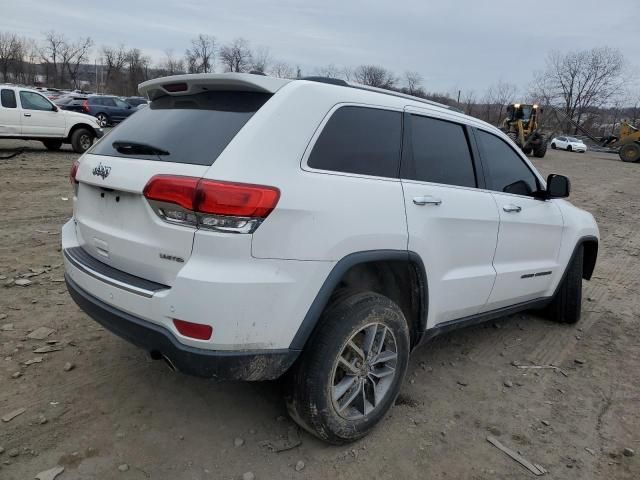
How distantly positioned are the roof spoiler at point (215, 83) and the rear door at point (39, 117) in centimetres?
1255

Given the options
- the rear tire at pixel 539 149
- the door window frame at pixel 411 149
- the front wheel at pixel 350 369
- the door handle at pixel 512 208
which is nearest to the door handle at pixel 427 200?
the door window frame at pixel 411 149

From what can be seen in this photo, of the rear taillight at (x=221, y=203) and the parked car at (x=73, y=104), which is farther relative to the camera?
the parked car at (x=73, y=104)

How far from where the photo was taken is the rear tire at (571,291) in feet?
14.5

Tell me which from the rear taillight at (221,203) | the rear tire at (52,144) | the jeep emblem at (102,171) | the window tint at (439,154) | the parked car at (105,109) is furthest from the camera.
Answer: the parked car at (105,109)

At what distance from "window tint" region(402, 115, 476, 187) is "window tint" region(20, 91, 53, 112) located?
1346cm

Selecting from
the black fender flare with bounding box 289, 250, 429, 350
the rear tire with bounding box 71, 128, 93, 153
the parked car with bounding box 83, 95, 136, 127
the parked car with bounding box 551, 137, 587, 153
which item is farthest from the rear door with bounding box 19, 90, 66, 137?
the parked car with bounding box 551, 137, 587, 153

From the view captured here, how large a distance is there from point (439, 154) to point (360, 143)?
72 centimetres

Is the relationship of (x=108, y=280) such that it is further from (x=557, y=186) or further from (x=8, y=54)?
(x=8, y=54)

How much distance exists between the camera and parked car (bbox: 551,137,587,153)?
42.8 m

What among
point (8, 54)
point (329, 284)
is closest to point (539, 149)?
point (329, 284)

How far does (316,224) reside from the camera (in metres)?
2.25

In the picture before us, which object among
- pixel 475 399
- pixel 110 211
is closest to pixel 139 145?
pixel 110 211

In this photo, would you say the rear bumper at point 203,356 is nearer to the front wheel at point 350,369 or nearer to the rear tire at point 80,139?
the front wheel at point 350,369

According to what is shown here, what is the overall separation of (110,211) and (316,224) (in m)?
1.06
